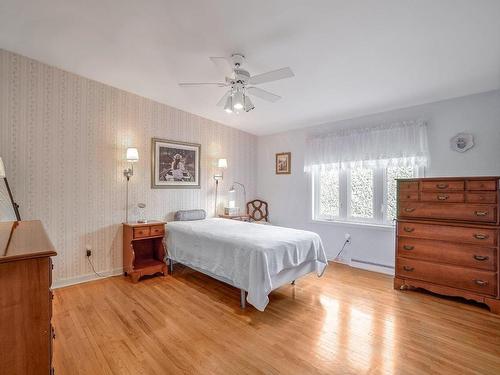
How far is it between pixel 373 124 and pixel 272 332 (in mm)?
3330

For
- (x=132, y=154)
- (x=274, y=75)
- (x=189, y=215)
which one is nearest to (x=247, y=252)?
(x=274, y=75)

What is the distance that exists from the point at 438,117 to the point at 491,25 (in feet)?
4.81

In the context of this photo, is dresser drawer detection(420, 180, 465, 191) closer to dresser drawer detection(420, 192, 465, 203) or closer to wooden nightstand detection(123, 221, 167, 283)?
dresser drawer detection(420, 192, 465, 203)

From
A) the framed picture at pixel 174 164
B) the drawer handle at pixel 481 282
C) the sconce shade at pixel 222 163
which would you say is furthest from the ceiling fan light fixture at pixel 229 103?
the drawer handle at pixel 481 282

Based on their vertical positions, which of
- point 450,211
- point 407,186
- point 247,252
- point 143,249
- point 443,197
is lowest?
point 143,249

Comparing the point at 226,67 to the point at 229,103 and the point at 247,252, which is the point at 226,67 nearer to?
the point at 229,103

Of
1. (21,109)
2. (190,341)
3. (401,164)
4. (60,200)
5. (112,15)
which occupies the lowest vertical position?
(190,341)

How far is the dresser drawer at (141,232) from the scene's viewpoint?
3.47m

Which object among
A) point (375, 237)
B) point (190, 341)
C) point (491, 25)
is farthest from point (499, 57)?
point (190, 341)

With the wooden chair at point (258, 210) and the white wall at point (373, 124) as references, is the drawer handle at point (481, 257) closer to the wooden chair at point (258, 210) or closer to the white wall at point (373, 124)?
the white wall at point (373, 124)

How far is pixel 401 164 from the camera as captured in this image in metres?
3.61

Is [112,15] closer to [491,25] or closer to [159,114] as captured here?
[159,114]

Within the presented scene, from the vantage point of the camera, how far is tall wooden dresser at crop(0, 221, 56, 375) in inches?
39.4

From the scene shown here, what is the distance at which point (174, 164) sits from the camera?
14.0ft
